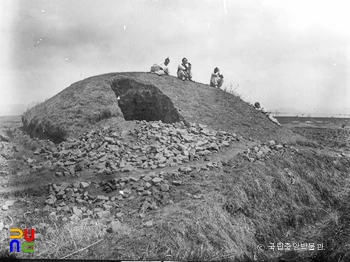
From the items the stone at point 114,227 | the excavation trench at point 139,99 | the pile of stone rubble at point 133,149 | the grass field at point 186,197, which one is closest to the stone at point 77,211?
the grass field at point 186,197

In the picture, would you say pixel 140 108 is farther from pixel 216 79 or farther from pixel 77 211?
pixel 77 211

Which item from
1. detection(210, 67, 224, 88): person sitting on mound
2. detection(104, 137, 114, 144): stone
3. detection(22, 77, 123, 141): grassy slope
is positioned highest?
detection(210, 67, 224, 88): person sitting on mound

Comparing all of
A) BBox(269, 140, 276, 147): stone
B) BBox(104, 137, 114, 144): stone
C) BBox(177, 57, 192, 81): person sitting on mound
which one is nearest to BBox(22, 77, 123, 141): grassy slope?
BBox(104, 137, 114, 144): stone

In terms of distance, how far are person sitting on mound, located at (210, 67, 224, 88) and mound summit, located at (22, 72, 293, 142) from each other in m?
0.80

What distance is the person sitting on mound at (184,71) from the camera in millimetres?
11094

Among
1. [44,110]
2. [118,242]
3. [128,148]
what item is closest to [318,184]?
[128,148]

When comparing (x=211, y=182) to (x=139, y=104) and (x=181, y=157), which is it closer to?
(x=181, y=157)

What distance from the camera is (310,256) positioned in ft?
15.6

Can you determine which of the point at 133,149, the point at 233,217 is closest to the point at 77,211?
the point at 133,149

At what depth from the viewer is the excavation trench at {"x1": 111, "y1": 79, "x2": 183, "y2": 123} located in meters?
9.73

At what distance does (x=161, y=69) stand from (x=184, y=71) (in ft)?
3.17

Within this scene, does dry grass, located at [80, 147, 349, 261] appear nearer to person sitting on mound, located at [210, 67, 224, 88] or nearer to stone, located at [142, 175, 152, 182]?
stone, located at [142, 175, 152, 182]

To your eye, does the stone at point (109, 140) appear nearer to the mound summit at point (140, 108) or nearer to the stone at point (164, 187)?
the mound summit at point (140, 108)

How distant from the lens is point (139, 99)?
10.0 meters
